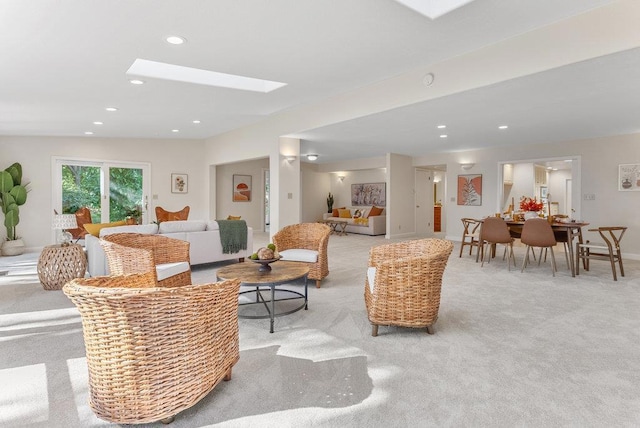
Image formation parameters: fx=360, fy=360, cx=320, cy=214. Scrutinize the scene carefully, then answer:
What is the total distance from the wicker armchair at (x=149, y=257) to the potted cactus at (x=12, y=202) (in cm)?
495

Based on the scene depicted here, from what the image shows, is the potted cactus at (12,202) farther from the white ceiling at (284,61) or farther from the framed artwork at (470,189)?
the framed artwork at (470,189)

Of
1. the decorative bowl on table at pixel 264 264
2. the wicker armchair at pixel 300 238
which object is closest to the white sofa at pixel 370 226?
the wicker armchair at pixel 300 238

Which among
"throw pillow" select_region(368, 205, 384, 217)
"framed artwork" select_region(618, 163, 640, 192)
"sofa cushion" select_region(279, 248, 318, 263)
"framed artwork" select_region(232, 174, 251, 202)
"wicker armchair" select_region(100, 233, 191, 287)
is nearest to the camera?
"wicker armchair" select_region(100, 233, 191, 287)

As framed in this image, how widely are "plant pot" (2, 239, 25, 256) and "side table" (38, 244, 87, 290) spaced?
3.63 meters

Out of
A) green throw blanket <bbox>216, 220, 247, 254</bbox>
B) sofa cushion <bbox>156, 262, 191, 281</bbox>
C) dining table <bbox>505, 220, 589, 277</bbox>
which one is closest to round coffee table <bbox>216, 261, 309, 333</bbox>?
sofa cushion <bbox>156, 262, 191, 281</bbox>

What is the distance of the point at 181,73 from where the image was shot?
4.58m

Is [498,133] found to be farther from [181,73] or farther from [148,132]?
[148,132]

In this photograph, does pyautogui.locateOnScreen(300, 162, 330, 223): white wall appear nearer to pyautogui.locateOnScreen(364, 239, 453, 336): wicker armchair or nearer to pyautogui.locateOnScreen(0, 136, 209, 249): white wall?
pyautogui.locateOnScreen(0, 136, 209, 249): white wall

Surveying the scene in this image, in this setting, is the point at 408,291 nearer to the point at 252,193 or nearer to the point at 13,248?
the point at 13,248

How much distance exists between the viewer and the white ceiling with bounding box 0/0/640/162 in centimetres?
290

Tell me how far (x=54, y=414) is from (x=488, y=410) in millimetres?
2189

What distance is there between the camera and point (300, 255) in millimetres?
4305

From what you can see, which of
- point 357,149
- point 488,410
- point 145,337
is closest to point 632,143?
point 357,149

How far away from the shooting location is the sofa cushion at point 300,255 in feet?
14.0
